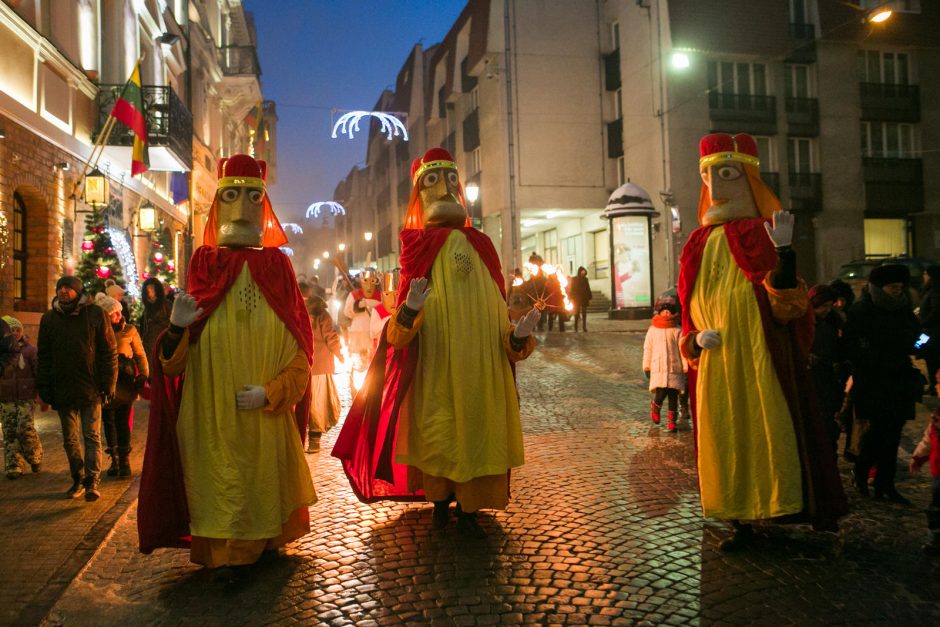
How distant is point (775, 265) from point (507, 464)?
1.99 m

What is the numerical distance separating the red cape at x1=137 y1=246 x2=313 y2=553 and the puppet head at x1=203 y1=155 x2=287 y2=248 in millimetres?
81

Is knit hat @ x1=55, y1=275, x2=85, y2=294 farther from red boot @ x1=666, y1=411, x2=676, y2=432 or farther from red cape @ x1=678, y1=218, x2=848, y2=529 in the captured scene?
red boot @ x1=666, y1=411, x2=676, y2=432

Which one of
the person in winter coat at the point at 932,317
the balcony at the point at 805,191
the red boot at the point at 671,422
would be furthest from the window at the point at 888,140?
the red boot at the point at 671,422

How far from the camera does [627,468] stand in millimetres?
6785

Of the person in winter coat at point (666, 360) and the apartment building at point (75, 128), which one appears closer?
the person in winter coat at point (666, 360)

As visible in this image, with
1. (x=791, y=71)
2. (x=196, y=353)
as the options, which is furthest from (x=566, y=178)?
(x=196, y=353)

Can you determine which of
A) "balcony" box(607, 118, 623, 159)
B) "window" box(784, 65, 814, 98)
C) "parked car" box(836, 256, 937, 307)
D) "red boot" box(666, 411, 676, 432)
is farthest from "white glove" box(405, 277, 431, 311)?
"balcony" box(607, 118, 623, 159)

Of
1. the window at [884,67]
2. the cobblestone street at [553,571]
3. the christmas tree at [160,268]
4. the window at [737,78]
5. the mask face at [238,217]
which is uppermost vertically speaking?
the window at [884,67]

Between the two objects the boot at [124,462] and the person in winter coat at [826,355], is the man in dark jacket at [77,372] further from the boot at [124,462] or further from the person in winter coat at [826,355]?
the person in winter coat at [826,355]

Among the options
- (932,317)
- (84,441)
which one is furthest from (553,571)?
(932,317)

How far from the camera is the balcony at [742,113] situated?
27.5 metres

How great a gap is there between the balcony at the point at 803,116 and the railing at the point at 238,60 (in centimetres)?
2123

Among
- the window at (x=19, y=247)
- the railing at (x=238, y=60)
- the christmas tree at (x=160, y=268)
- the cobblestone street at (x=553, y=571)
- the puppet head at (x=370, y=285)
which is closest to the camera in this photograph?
the cobblestone street at (x=553, y=571)

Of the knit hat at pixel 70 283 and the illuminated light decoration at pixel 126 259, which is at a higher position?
the illuminated light decoration at pixel 126 259
